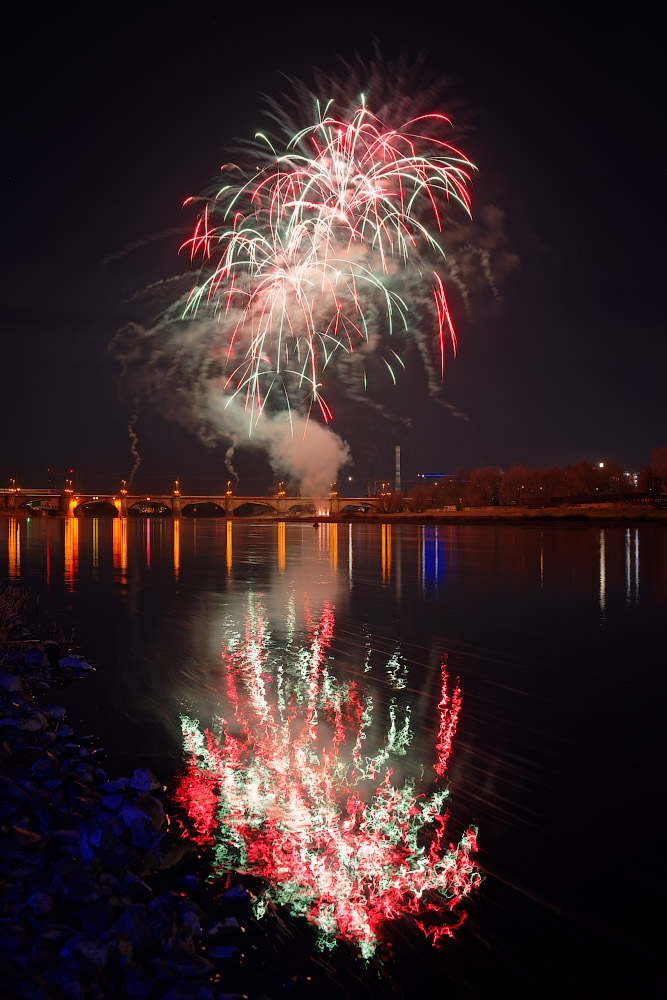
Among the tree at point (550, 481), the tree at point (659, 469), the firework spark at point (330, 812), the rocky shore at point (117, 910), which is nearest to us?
the rocky shore at point (117, 910)

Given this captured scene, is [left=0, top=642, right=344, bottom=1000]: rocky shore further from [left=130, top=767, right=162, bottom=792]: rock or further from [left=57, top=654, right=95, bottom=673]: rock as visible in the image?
[left=57, top=654, right=95, bottom=673]: rock

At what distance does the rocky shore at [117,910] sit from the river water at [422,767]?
14.2 inches

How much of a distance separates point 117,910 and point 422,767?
418 cm

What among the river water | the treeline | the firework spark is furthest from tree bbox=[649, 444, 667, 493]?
the firework spark

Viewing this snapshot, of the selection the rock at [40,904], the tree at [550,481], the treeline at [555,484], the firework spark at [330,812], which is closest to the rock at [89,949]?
the rock at [40,904]

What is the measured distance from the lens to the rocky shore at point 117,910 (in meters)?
4.13

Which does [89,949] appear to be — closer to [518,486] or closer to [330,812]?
[330,812]

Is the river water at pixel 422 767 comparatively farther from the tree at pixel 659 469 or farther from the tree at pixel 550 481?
the tree at pixel 550 481

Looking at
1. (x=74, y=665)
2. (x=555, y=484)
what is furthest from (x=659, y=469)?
(x=74, y=665)

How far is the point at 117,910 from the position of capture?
468 cm

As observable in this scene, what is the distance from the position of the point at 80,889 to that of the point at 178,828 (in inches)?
66.3

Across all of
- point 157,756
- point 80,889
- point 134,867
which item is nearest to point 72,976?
point 80,889

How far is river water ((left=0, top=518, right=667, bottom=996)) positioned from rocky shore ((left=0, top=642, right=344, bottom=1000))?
0.36 m

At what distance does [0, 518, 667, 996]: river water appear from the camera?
16.0ft
